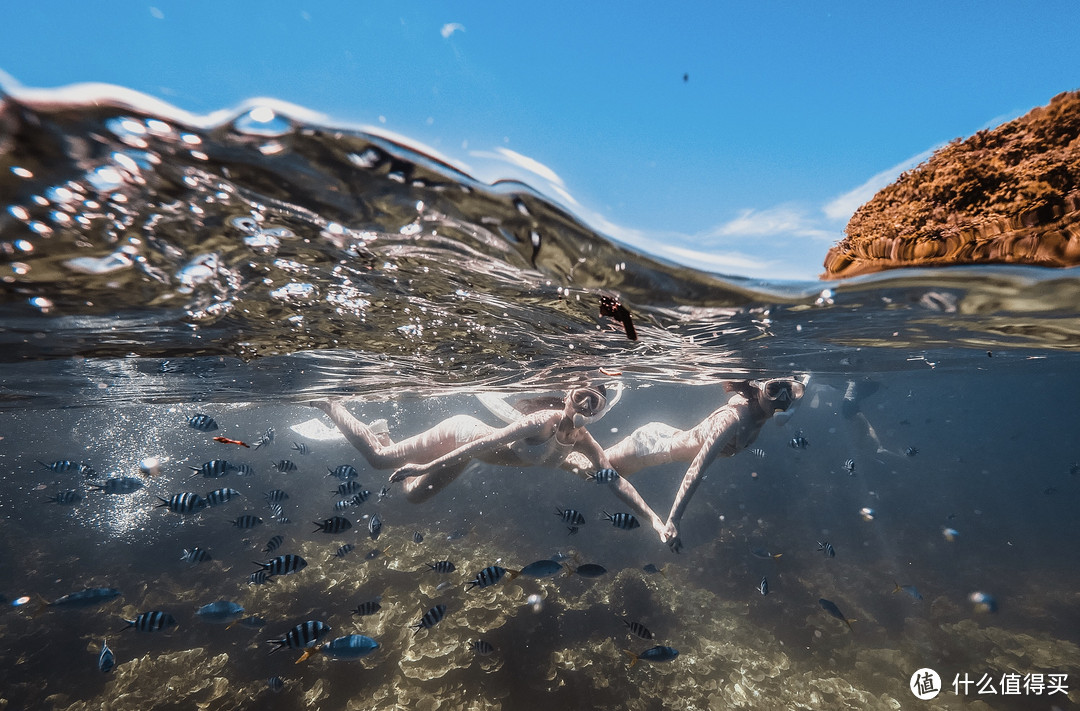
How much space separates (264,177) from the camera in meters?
4.82

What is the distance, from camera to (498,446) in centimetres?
1133

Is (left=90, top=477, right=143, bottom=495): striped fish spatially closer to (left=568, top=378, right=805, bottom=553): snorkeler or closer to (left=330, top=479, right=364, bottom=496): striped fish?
(left=330, top=479, right=364, bottom=496): striped fish

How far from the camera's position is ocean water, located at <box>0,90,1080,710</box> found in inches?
Result: 205

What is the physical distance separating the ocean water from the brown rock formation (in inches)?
37.8

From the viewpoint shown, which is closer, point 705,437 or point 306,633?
point 306,633

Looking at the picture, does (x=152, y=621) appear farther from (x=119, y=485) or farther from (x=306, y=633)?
(x=119, y=485)

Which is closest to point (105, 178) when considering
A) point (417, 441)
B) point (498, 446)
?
point (498, 446)

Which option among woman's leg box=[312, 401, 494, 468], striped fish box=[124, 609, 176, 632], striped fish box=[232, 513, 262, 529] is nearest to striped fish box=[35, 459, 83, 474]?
striped fish box=[232, 513, 262, 529]

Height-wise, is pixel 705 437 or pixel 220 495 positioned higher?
pixel 705 437

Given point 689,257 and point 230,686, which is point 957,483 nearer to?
point 689,257

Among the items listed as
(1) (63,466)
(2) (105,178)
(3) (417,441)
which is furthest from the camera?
(3) (417,441)

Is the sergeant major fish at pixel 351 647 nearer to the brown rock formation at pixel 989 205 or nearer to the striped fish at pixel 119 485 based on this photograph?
the striped fish at pixel 119 485

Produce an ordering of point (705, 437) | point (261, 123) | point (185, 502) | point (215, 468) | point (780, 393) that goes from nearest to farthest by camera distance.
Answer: point (261, 123)
point (185, 502)
point (215, 468)
point (780, 393)
point (705, 437)

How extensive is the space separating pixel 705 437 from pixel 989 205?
779cm
